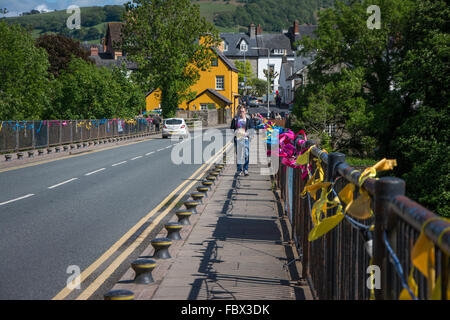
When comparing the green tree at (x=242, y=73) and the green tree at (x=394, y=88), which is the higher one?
the green tree at (x=242, y=73)

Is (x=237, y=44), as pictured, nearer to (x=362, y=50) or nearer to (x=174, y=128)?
(x=362, y=50)

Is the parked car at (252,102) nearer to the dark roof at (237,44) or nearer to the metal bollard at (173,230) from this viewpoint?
the dark roof at (237,44)

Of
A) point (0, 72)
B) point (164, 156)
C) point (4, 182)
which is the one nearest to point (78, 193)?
point (4, 182)

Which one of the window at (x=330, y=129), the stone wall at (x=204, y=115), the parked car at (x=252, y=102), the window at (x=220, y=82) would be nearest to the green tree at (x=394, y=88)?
the window at (x=330, y=129)

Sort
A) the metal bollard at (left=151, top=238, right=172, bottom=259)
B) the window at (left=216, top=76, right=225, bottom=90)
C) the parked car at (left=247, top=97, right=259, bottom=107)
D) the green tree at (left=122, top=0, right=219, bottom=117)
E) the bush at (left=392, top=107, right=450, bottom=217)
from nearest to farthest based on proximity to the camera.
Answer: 1. the metal bollard at (left=151, top=238, right=172, bottom=259)
2. the bush at (left=392, top=107, right=450, bottom=217)
3. the green tree at (left=122, top=0, right=219, bottom=117)
4. the window at (left=216, top=76, right=225, bottom=90)
5. the parked car at (left=247, top=97, right=259, bottom=107)

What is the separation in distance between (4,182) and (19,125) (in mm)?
9474

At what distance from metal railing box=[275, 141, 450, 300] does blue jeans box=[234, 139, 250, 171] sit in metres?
11.1

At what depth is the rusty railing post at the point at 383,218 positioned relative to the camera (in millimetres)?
2557

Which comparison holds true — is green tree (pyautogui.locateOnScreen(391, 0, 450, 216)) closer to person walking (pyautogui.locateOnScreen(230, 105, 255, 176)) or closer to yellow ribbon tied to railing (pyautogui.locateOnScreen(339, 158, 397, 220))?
person walking (pyautogui.locateOnScreen(230, 105, 255, 176))

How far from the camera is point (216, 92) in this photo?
252 feet

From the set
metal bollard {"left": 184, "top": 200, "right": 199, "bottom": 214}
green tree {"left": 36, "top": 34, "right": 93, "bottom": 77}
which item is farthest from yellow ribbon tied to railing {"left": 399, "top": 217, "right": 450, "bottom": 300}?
green tree {"left": 36, "top": 34, "right": 93, "bottom": 77}

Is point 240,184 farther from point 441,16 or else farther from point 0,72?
point 0,72

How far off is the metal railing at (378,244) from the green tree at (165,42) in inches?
2051

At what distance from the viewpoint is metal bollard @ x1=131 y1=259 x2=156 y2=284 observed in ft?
19.6
